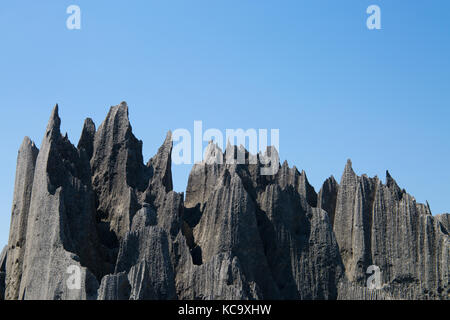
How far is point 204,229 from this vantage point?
137ft

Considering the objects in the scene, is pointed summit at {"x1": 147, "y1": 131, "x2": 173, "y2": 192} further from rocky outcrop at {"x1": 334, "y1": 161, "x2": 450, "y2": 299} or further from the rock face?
rocky outcrop at {"x1": 334, "y1": 161, "x2": 450, "y2": 299}

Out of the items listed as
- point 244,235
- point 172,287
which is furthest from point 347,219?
point 172,287

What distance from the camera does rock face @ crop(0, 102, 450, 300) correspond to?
123 ft

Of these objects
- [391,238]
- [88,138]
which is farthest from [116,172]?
[391,238]

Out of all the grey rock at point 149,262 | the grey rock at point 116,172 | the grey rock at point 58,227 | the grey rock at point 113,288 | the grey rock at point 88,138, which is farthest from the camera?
the grey rock at point 88,138

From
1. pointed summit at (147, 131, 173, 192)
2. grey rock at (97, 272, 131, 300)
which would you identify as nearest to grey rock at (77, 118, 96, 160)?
pointed summit at (147, 131, 173, 192)

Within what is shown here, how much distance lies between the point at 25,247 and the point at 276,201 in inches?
443

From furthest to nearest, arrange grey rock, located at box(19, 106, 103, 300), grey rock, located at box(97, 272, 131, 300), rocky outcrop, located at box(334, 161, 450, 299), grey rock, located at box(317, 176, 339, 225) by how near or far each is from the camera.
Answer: grey rock, located at box(317, 176, 339, 225)
rocky outcrop, located at box(334, 161, 450, 299)
grey rock, located at box(19, 106, 103, 300)
grey rock, located at box(97, 272, 131, 300)

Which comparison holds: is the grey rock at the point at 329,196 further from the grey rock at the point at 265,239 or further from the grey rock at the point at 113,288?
the grey rock at the point at 113,288

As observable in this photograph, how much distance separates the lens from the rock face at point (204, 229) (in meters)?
37.6

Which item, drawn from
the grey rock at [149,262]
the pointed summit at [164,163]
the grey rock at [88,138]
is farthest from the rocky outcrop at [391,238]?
the grey rock at [88,138]
